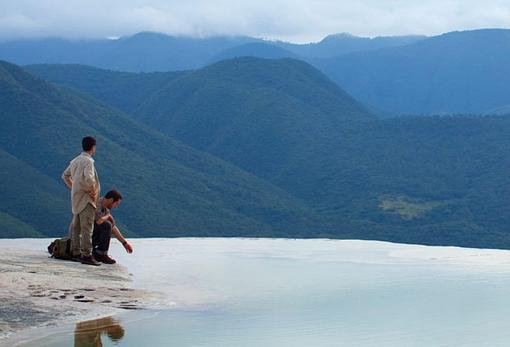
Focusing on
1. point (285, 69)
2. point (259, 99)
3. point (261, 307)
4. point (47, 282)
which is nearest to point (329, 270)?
point (261, 307)

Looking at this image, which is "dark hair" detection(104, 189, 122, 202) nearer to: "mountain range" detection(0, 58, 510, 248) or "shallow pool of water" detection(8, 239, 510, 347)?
"shallow pool of water" detection(8, 239, 510, 347)

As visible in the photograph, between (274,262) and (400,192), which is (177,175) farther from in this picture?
(274,262)

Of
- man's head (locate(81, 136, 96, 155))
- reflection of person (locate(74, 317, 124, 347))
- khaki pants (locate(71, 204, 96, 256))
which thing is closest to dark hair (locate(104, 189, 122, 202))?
khaki pants (locate(71, 204, 96, 256))

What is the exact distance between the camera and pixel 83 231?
10.2 m

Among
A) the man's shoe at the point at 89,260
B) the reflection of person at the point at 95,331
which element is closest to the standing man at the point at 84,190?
the man's shoe at the point at 89,260

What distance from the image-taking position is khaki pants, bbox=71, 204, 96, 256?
10.1m

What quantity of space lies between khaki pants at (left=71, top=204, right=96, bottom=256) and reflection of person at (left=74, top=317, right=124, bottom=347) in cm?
279

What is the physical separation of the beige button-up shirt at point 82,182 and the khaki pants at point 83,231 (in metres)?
0.08

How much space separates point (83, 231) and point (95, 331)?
3.42 meters

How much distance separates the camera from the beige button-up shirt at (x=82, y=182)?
10.0m

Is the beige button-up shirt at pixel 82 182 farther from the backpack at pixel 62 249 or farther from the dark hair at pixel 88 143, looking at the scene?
the backpack at pixel 62 249

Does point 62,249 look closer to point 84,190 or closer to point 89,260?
point 89,260

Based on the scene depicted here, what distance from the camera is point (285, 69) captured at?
5094 inches

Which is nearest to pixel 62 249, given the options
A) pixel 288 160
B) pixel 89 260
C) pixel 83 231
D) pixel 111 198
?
pixel 89 260
